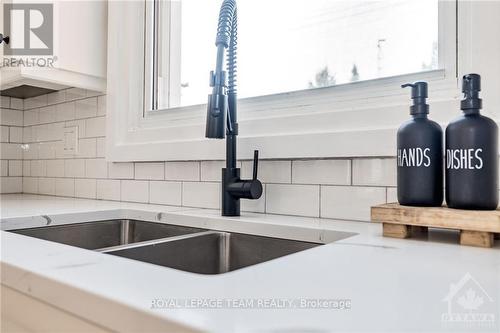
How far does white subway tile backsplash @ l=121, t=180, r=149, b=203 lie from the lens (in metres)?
1.48

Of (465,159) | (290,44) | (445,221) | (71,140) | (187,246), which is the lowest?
(187,246)

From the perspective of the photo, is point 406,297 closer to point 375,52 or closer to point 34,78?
point 375,52

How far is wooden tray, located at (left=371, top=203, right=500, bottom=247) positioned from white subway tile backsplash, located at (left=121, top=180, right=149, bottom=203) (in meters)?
0.97

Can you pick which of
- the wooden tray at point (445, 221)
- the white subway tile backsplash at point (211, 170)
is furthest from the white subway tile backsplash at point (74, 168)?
the wooden tray at point (445, 221)

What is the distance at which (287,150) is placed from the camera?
106cm

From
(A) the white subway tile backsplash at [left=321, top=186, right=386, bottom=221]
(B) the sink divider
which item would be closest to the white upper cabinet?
(B) the sink divider

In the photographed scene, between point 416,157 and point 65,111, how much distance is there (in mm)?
1644

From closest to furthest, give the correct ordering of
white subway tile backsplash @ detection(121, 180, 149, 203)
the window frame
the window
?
the window frame → the window → white subway tile backsplash @ detection(121, 180, 149, 203)

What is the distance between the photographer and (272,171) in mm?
1128

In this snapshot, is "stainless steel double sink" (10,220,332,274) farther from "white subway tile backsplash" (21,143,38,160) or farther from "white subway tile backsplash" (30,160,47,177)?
"white subway tile backsplash" (21,143,38,160)

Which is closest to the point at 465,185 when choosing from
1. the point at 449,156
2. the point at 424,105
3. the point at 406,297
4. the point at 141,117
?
the point at 449,156

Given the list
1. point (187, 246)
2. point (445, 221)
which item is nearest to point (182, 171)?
point (187, 246)

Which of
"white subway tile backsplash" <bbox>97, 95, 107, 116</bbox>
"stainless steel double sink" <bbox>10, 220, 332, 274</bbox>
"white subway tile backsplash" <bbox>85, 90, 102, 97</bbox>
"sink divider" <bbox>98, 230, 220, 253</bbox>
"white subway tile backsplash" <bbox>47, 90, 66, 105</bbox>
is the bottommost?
"stainless steel double sink" <bbox>10, 220, 332, 274</bbox>

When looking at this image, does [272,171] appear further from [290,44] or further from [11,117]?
[11,117]
